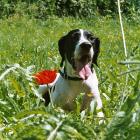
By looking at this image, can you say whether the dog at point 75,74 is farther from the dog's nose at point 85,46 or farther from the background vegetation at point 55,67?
the background vegetation at point 55,67

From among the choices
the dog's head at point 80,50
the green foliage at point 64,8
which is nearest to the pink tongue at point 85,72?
the dog's head at point 80,50

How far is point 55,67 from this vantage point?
627 centimetres

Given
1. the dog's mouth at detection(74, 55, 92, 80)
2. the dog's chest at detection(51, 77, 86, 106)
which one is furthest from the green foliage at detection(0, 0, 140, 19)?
the dog's chest at detection(51, 77, 86, 106)

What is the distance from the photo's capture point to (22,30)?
48.8ft

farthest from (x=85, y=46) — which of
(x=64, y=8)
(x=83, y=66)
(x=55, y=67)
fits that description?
(x=64, y=8)

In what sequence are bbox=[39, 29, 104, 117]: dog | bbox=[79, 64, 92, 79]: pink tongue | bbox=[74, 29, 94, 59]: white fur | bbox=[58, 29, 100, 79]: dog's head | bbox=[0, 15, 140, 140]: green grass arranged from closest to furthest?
1. bbox=[0, 15, 140, 140]: green grass
2. bbox=[39, 29, 104, 117]: dog
3. bbox=[79, 64, 92, 79]: pink tongue
4. bbox=[58, 29, 100, 79]: dog's head
5. bbox=[74, 29, 94, 59]: white fur

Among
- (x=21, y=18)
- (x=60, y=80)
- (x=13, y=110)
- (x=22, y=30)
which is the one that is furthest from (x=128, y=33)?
(x=13, y=110)

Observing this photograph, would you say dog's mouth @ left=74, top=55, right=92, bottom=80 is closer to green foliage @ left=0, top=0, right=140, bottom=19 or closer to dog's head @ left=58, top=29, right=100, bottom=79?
dog's head @ left=58, top=29, right=100, bottom=79

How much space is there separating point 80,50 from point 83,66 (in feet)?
0.88

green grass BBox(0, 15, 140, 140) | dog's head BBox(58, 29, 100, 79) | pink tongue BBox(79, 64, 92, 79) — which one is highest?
green grass BBox(0, 15, 140, 140)

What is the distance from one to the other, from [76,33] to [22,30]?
8876 millimetres

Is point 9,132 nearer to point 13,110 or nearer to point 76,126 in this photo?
point 76,126

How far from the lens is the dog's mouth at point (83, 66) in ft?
17.7

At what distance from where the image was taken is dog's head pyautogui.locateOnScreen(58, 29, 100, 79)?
5.54 meters
